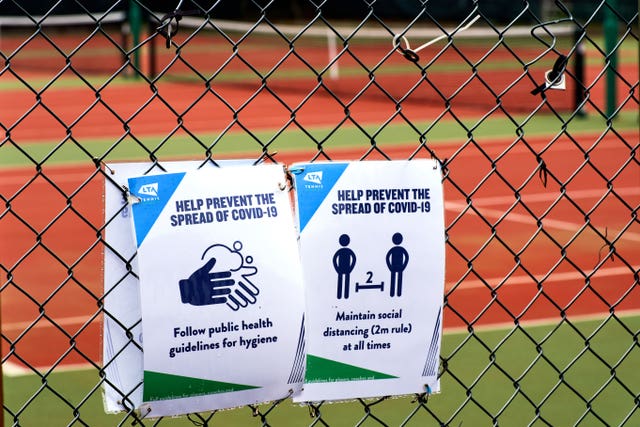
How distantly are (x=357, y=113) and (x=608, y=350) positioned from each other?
992 cm

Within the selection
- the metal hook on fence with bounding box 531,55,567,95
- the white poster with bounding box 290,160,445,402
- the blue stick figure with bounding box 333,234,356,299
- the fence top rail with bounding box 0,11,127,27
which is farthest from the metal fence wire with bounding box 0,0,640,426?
the fence top rail with bounding box 0,11,127,27

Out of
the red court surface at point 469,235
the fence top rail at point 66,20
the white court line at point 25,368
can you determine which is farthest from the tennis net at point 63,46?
the white court line at point 25,368

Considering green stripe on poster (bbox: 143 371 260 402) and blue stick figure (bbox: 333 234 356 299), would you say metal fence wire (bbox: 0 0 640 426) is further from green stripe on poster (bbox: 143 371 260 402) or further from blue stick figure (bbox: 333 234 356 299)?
blue stick figure (bbox: 333 234 356 299)

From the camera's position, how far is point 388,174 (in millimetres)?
2852

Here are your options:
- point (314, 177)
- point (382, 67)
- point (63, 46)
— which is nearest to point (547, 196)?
point (314, 177)

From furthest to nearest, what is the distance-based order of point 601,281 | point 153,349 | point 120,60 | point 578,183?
point 120,60 < point 578,183 < point 601,281 < point 153,349

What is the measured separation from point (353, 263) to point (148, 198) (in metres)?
0.55

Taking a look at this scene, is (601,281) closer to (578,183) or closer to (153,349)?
(578,183)

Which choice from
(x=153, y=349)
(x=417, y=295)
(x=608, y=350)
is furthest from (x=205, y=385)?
(x=608, y=350)

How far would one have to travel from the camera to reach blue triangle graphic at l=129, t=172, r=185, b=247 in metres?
2.58

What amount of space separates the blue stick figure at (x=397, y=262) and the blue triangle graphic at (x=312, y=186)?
22 centimetres

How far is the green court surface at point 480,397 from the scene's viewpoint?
461 centimetres

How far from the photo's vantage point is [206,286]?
263cm

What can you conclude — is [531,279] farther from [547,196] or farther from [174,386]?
[174,386]
